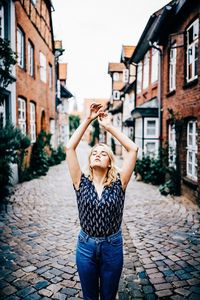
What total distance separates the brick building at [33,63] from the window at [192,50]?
6854mm

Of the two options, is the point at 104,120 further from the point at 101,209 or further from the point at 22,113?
the point at 22,113

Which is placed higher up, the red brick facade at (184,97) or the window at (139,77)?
the window at (139,77)

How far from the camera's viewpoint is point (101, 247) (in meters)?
2.42

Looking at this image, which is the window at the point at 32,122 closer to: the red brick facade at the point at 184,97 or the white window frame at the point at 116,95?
the red brick facade at the point at 184,97

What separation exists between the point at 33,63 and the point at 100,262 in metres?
14.2

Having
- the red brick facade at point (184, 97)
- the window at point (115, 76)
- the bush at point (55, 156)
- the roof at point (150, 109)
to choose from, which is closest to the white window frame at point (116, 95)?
the window at point (115, 76)

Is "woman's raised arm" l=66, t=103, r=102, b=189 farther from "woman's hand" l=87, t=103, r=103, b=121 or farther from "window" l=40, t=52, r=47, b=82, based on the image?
"window" l=40, t=52, r=47, b=82

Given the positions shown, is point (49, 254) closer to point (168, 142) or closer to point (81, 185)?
point (81, 185)

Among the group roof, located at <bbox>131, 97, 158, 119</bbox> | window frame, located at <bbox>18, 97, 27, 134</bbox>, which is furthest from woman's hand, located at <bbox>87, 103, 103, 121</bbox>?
window frame, located at <bbox>18, 97, 27, 134</bbox>

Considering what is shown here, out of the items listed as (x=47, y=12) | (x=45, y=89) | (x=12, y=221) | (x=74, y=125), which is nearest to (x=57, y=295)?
(x=12, y=221)

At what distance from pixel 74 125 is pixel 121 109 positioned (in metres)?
31.8

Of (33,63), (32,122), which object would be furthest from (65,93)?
(32,122)

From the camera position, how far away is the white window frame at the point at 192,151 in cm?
847

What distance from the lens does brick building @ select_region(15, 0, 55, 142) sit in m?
12.6
